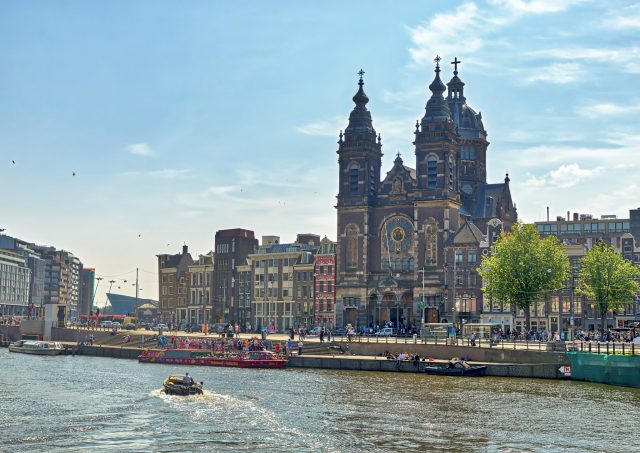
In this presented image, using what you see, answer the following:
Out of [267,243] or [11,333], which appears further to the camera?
[267,243]

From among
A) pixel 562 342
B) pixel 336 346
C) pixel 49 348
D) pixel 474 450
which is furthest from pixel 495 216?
pixel 474 450

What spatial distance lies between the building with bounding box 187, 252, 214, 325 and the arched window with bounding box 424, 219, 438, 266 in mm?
60914

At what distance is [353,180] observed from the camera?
15012 centimetres

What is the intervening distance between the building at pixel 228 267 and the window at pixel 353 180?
41.9 metres

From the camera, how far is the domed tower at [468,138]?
164000mm

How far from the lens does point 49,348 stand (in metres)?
135

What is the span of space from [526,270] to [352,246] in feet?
134

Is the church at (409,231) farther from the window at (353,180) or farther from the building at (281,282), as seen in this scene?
the building at (281,282)

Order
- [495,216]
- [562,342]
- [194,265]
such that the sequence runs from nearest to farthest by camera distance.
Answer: [562,342] < [495,216] < [194,265]

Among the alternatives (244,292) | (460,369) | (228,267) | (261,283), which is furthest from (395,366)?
(228,267)

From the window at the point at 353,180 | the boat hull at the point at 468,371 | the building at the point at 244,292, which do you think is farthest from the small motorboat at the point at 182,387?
the building at the point at 244,292

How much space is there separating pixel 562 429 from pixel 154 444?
1019 inches

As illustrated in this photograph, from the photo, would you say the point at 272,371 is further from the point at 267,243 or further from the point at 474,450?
the point at 267,243

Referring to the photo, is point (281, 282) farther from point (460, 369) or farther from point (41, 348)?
point (460, 369)
